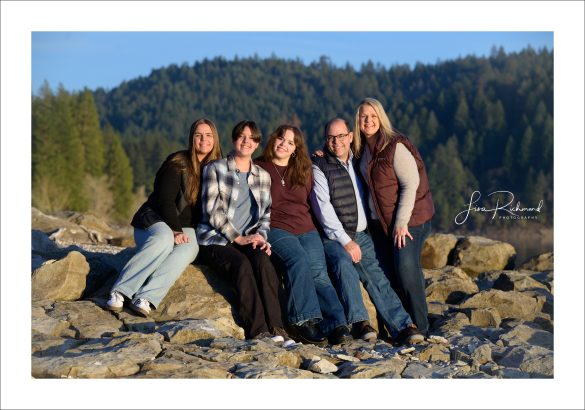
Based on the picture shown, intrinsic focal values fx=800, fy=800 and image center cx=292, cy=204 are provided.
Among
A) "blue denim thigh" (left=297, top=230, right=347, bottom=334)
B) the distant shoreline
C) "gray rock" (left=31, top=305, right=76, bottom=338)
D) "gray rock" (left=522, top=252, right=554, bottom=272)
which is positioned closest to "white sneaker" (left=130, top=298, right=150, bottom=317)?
"gray rock" (left=31, top=305, right=76, bottom=338)

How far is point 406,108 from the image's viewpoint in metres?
95.1

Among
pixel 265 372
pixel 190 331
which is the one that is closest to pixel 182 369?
pixel 265 372

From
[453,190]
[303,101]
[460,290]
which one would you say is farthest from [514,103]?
[460,290]

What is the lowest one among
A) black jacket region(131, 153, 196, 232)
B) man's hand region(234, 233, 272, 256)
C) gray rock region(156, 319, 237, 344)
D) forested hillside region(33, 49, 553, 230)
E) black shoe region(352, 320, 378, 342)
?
black shoe region(352, 320, 378, 342)

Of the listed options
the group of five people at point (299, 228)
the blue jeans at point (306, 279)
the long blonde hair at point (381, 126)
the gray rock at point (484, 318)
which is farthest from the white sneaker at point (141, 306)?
the gray rock at point (484, 318)

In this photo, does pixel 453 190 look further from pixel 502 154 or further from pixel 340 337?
pixel 340 337

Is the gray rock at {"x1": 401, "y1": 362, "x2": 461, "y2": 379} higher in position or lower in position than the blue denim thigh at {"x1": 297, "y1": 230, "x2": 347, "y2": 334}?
lower

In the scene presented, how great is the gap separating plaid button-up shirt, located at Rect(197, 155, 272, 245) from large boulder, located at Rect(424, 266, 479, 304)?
337cm

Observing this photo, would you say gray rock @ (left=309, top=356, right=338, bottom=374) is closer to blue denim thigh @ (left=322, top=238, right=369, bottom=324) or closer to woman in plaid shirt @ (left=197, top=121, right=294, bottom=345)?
woman in plaid shirt @ (left=197, top=121, right=294, bottom=345)

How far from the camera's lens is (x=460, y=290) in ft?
32.1

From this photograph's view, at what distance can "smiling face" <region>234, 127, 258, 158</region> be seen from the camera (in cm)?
680

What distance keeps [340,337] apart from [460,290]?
3.52m

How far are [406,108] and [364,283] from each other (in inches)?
3528
